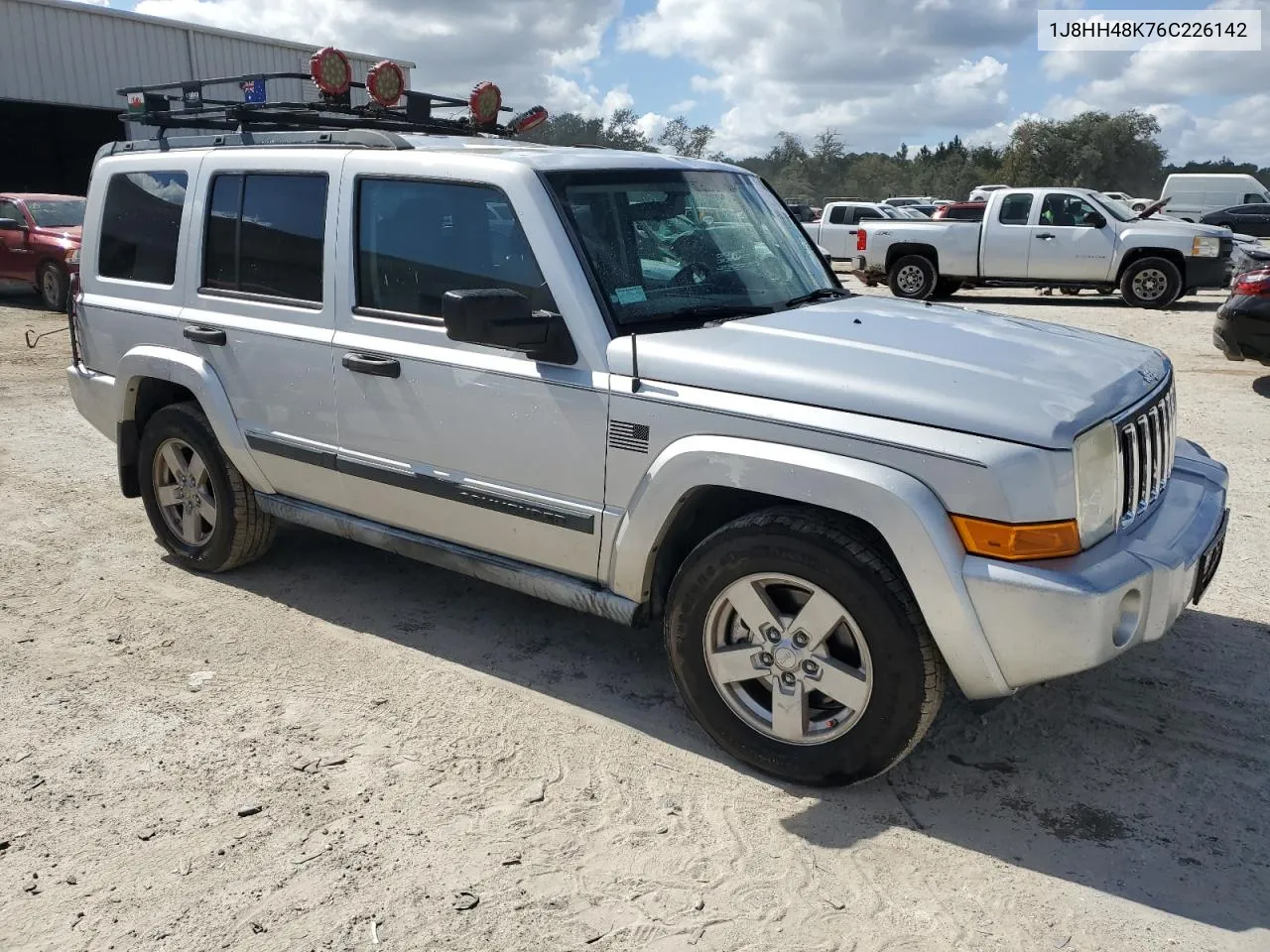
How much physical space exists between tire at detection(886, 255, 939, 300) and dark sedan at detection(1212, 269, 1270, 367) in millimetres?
8261

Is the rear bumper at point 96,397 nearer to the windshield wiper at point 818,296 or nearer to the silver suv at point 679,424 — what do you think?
the silver suv at point 679,424

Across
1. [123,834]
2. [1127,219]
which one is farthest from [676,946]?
[1127,219]

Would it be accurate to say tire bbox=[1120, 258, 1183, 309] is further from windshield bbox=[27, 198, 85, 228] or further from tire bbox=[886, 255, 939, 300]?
windshield bbox=[27, 198, 85, 228]

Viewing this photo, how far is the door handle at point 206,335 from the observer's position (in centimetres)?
Answer: 456

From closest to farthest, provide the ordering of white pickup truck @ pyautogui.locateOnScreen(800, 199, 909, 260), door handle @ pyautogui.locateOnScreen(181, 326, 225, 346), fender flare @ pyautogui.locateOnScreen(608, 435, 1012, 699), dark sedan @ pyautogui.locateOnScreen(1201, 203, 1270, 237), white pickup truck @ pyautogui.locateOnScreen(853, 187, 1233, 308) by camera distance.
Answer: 1. fender flare @ pyautogui.locateOnScreen(608, 435, 1012, 699)
2. door handle @ pyautogui.locateOnScreen(181, 326, 225, 346)
3. white pickup truck @ pyautogui.locateOnScreen(853, 187, 1233, 308)
4. white pickup truck @ pyautogui.locateOnScreen(800, 199, 909, 260)
5. dark sedan @ pyautogui.locateOnScreen(1201, 203, 1270, 237)

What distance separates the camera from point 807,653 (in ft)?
10.5

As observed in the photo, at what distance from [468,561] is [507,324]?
1051 millimetres

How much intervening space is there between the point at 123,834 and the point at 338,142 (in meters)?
2.66

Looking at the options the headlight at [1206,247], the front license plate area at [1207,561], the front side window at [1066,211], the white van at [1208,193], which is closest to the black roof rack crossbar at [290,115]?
the front license plate area at [1207,561]

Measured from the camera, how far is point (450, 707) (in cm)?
382

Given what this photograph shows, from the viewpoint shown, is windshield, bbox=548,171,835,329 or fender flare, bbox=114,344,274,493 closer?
windshield, bbox=548,171,835,329

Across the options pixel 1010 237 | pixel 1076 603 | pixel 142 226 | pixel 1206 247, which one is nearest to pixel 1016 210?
pixel 1010 237

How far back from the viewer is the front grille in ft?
10.3

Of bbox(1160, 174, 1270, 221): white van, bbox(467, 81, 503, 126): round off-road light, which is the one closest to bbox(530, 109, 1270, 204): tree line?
bbox(1160, 174, 1270, 221): white van
